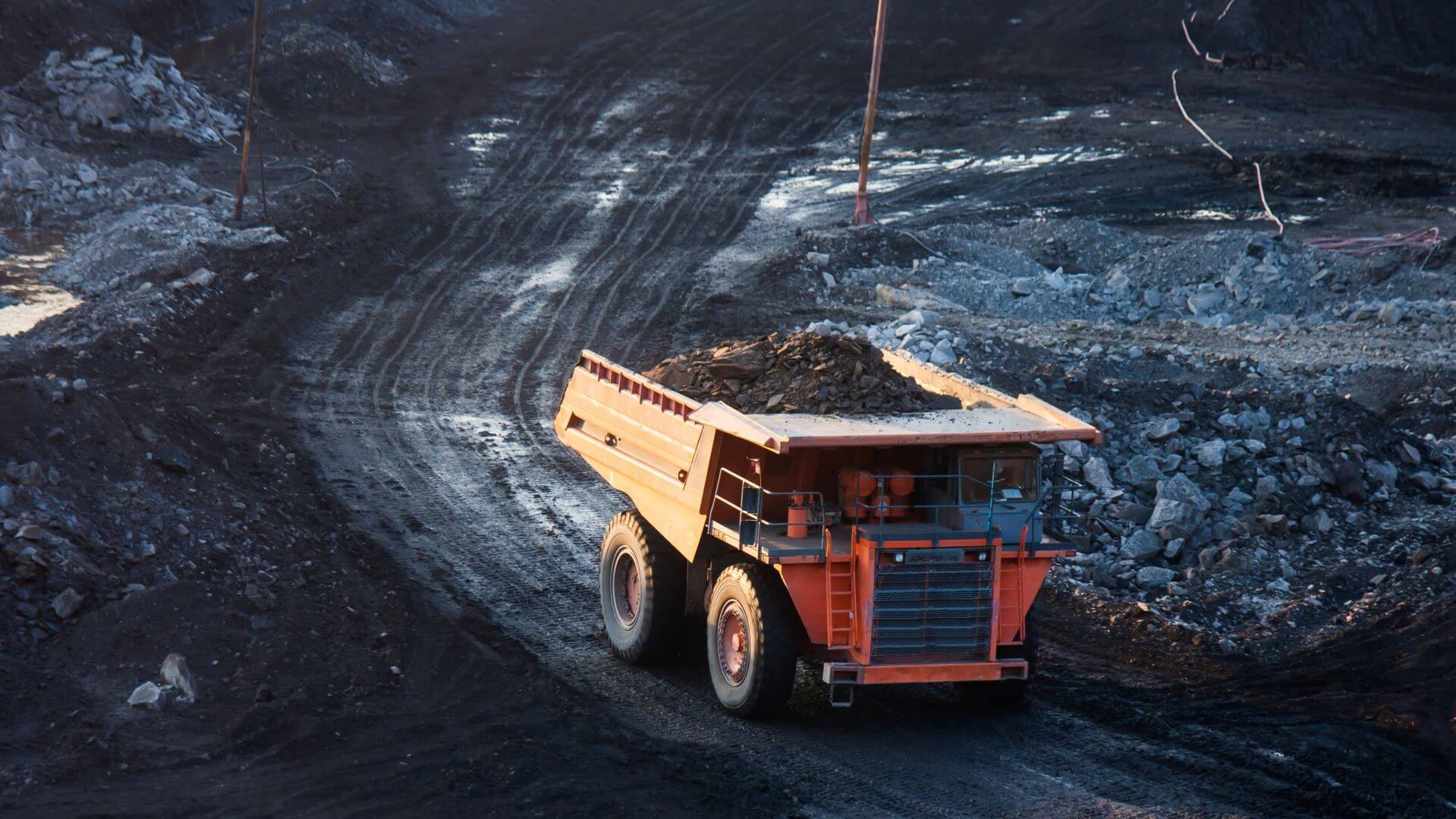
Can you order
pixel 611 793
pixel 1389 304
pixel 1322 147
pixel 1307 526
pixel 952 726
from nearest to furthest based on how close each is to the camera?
1. pixel 611 793
2. pixel 952 726
3. pixel 1307 526
4. pixel 1389 304
5. pixel 1322 147

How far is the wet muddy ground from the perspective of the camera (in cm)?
855

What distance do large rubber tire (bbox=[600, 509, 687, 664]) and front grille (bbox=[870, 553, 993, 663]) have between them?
1936 millimetres

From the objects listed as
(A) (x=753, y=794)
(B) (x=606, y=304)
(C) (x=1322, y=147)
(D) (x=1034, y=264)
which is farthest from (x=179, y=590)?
(C) (x=1322, y=147)

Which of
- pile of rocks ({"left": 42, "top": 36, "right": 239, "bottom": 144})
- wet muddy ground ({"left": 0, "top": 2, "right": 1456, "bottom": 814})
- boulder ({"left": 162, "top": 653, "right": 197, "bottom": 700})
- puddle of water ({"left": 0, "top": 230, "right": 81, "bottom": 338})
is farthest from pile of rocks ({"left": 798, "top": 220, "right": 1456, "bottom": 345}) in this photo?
pile of rocks ({"left": 42, "top": 36, "right": 239, "bottom": 144})

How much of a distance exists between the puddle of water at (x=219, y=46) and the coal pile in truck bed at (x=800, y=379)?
76.2ft

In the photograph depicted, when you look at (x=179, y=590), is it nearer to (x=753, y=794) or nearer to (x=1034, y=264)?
(x=753, y=794)

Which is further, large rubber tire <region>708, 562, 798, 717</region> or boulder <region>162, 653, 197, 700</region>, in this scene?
boulder <region>162, 653, 197, 700</region>

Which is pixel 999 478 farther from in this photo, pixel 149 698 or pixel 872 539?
pixel 149 698

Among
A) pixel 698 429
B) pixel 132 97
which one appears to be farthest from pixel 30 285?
pixel 698 429

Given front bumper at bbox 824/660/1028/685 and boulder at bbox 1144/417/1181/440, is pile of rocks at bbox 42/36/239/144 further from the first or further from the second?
front bumper at bbox 824/660/1028/685

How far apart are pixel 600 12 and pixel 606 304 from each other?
822 inches

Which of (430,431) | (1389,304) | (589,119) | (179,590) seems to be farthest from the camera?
(589,119)

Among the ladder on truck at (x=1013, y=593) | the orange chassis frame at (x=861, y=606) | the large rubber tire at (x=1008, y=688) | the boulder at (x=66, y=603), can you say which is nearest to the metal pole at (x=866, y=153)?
the large rubber tire at (x=1008, y=688)

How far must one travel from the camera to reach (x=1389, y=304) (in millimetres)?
18703
